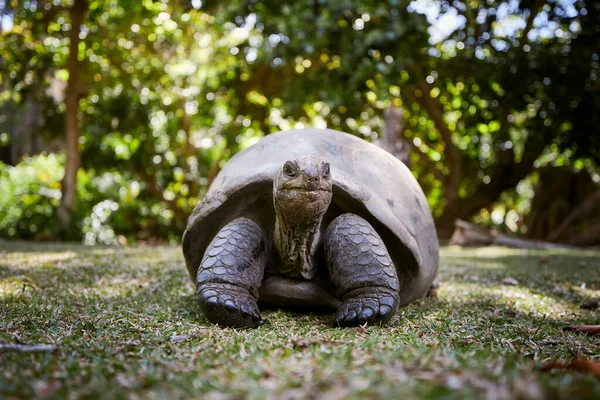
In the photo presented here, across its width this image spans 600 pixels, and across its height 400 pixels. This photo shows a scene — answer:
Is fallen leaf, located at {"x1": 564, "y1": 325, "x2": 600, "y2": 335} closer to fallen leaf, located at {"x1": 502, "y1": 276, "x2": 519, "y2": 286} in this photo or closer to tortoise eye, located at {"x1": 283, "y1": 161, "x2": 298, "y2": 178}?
tortoise eye, located at {"x1": 283, "y1": 161, "x2": 298, "y2": 178}

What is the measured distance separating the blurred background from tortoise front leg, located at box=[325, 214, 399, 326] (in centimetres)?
410

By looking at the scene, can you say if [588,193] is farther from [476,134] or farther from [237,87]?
[237,87]

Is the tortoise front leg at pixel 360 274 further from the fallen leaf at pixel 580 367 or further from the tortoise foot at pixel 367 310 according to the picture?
the fallen leaf at pixel 580 367

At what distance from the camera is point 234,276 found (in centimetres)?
224

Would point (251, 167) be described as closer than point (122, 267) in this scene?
Yes

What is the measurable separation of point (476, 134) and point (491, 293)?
679cm

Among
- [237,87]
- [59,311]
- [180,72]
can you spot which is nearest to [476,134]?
[237,87]

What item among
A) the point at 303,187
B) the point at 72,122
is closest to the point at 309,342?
the point at 303,187

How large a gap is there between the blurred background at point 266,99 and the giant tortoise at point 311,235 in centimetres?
369

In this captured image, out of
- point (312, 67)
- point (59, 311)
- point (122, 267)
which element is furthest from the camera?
point (312, 67)

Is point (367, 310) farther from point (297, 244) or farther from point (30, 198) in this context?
point (30, 198)

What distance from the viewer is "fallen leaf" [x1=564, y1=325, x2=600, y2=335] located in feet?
7.01

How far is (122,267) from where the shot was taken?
3953 millimetres

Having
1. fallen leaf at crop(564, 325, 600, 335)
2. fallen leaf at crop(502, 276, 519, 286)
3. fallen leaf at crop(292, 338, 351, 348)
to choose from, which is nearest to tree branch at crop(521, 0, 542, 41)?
fallen leaf at crop(502, 276, 519, 286)
